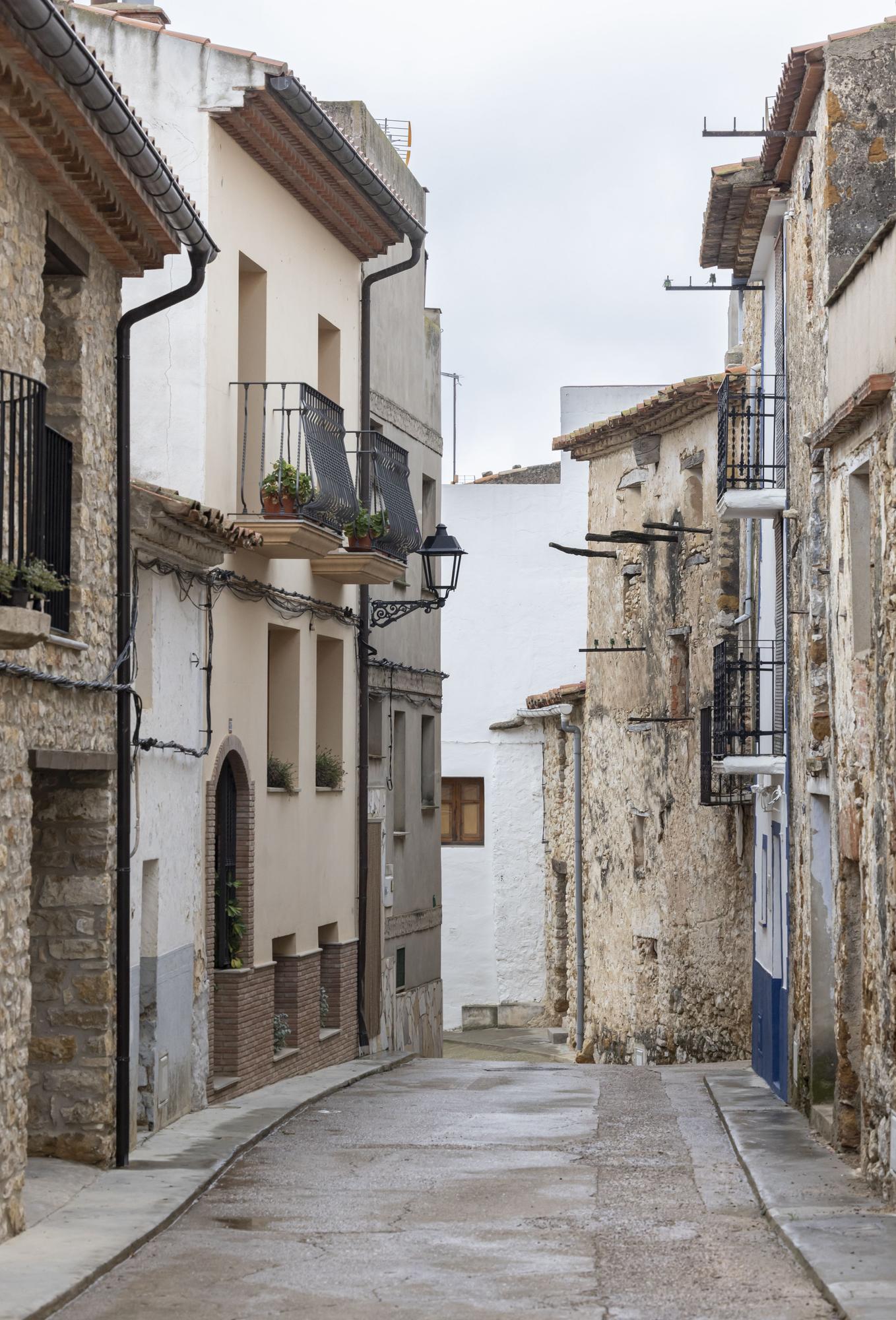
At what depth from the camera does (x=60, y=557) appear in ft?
36.4

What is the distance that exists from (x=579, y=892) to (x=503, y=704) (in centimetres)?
954

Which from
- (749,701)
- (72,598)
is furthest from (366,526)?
(72,598)

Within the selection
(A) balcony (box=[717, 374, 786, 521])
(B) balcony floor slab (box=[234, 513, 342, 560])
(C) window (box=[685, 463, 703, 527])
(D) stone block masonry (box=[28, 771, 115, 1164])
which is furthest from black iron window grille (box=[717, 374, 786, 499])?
(D) stone block masonry (box=[28, 771, 115, 1164])

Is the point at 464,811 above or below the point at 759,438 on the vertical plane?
below

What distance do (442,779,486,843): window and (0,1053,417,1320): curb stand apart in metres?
22.2

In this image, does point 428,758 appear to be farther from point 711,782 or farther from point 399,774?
point 711,782

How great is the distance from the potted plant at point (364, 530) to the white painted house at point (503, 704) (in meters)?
17.4

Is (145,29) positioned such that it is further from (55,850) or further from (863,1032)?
(863,1032)

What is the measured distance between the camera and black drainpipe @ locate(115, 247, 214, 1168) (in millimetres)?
11930

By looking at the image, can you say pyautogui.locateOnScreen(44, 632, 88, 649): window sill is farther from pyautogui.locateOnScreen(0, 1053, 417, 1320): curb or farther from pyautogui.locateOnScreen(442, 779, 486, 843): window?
pyautogui.locateOnScreen(442, 779, 486, 843): window

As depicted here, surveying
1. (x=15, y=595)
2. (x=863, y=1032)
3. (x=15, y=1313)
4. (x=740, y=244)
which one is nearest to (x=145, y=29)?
(x=740, y=244)

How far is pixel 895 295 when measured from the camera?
35.8 feet

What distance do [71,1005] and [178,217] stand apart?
198 inches

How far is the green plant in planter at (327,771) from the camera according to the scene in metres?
19.8
